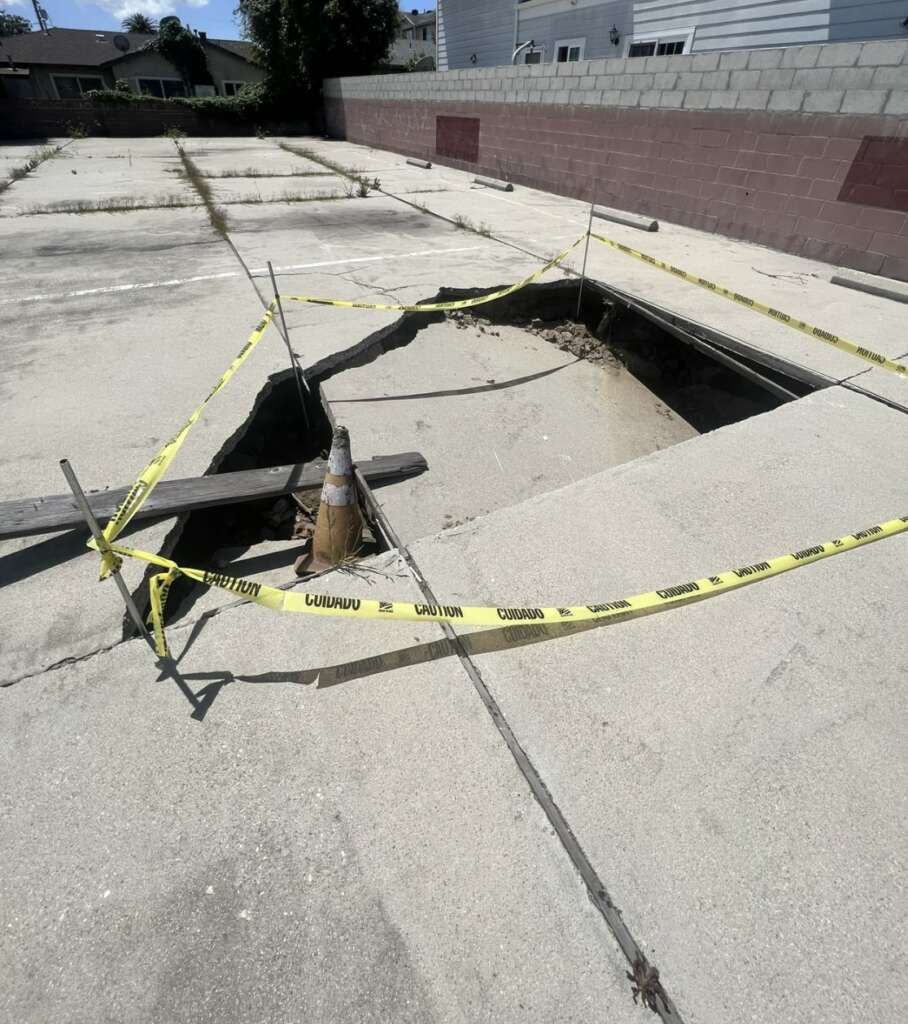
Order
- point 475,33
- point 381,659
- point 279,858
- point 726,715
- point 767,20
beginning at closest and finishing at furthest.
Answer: point 279,858 < point 726,715 < point 381,659 < point 767,20 < point 475,33

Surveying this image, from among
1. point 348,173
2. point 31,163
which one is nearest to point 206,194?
point 348,173

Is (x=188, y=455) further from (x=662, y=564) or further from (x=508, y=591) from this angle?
(x=662, y=564)

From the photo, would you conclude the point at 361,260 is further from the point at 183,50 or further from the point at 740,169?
the point at 183,50

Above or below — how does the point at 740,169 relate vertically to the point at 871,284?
above

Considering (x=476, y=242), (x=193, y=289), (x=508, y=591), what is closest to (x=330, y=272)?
(x=193, y=289)

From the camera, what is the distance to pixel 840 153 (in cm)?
745

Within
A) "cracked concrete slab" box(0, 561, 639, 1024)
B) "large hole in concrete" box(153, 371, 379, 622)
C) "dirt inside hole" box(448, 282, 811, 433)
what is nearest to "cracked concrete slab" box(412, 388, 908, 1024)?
"cracked concrete slab" box(0, 561, 639, 1024)

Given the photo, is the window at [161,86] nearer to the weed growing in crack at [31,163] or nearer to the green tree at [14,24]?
the weed growing in crack at [31,163]

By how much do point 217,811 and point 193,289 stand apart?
21.0 ft

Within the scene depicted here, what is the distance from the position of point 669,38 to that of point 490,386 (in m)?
12.7

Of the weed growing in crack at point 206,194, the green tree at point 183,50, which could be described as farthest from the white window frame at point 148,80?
the weed growing in crack at point 206,194

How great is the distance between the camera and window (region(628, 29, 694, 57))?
1204cm

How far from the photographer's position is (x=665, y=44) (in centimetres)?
1272

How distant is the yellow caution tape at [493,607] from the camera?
2180 mm
